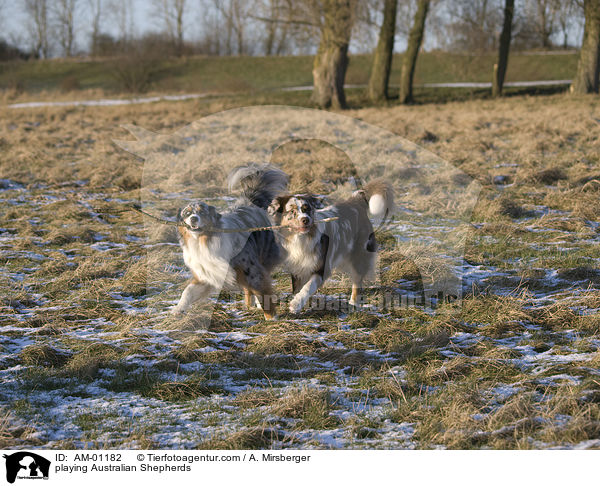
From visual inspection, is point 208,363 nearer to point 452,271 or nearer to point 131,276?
point 131,276

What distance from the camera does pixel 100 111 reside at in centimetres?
2219

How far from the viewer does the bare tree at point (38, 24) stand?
2270 inches

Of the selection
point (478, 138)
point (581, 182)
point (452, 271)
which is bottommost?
point (452, 271)

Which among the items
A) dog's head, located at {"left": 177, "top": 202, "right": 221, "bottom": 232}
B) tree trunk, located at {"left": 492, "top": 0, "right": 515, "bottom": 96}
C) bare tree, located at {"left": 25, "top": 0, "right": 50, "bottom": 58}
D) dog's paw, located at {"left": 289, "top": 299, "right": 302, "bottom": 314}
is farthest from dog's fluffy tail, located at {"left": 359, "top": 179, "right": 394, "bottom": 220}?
bare tree, located at {"left": 25, "top": 0, "right": 50, "bottom": 58}

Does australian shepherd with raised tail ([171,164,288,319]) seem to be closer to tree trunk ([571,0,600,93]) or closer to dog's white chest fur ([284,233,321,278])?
dog's white chest fur ([284,233,321,278])

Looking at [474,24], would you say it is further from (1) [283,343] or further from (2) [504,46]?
(1) [283,343]

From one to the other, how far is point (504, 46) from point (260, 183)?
22981mm

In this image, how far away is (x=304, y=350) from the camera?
4570 mm

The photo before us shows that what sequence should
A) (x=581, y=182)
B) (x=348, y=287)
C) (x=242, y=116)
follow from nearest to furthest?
(x=348, y=287) → (x=581, y=182) → (x=242, y=116)

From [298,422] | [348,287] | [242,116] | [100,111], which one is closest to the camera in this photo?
[298,422]

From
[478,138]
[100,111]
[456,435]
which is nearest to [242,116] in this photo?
[100,111]

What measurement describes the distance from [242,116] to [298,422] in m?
16.5

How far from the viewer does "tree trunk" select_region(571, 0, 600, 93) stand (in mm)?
21781
